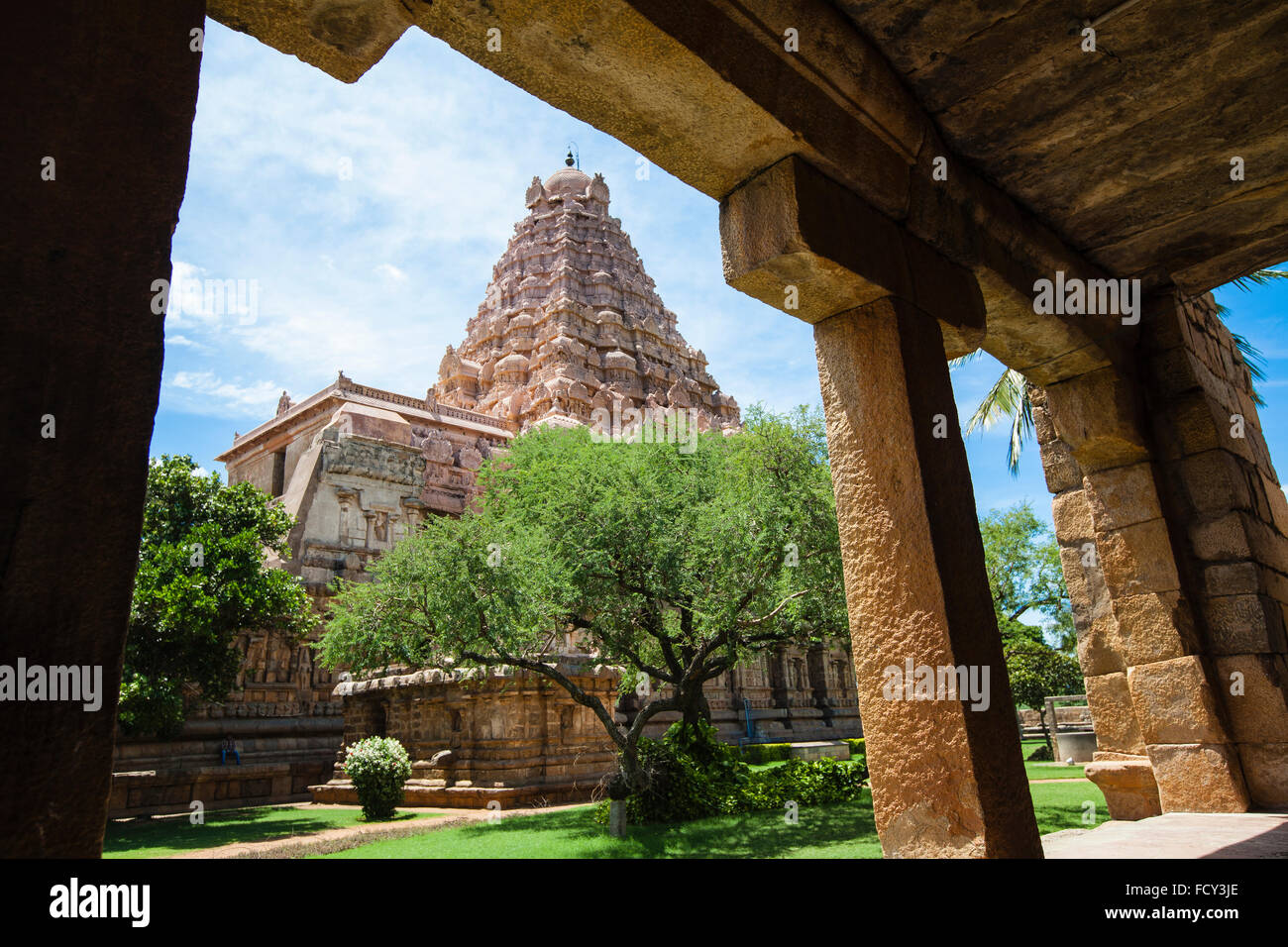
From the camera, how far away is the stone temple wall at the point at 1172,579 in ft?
14.8

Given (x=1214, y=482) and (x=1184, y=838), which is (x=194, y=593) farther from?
(x=1214, y=482)

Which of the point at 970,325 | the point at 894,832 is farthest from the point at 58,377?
the point at 970,325

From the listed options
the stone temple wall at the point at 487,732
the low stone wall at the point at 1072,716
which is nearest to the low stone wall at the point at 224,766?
the stone temple wall at the point at 487,732

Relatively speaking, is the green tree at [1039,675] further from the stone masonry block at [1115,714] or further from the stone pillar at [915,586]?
the stone pillar at [915,586]

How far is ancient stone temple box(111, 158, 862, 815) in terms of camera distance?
43.1 feet

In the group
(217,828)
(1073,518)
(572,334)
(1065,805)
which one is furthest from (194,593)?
(572,334)

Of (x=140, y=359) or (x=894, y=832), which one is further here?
(x=894, y=832)

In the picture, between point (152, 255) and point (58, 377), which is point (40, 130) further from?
point (58, 377)

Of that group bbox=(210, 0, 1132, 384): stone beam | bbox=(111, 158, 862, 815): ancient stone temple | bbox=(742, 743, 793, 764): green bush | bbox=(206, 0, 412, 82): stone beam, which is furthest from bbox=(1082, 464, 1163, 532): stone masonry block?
bbox=(742, 743, 793, 764): green bush

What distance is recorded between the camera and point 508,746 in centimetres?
1257

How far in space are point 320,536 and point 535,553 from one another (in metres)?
9.50

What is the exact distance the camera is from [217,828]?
1094cm

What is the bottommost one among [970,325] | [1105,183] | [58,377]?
[58,377]

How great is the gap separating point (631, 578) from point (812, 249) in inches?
347
